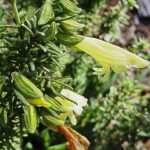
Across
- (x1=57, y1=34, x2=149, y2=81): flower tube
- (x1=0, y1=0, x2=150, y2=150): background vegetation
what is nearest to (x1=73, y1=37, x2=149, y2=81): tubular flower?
(x1=57, y1=34, x2=149, y2=81): flower tube

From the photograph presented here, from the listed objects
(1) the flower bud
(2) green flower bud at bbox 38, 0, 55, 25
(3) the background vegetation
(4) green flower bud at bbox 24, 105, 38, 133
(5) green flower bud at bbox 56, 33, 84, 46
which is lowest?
(3) the background vegetation

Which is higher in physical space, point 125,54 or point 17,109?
point 125,54

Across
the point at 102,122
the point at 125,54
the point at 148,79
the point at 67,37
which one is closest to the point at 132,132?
the point at 102,122

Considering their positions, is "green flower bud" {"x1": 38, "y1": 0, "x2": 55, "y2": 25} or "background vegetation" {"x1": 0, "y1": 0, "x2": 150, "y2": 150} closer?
"green flower bud" {"x1": 38, "y1": 0, "x2": 55, "y2": 25}

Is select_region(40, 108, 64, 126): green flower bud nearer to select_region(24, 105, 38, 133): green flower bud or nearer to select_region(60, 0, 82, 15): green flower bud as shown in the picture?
select_region(24, 105, 38, 133): green flower bud

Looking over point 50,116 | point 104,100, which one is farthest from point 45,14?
point 104,100

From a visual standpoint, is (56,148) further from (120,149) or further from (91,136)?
(120,149)

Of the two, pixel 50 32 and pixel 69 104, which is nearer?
pixel 50 32

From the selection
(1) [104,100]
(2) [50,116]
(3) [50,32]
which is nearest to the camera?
(3) [50,32]

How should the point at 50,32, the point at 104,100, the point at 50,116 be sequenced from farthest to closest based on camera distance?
the point at 104,100 → the point at 50,116 → the point at 50,32

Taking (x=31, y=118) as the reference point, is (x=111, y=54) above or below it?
above

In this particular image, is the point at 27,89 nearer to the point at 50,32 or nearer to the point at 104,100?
the point at 50,32
